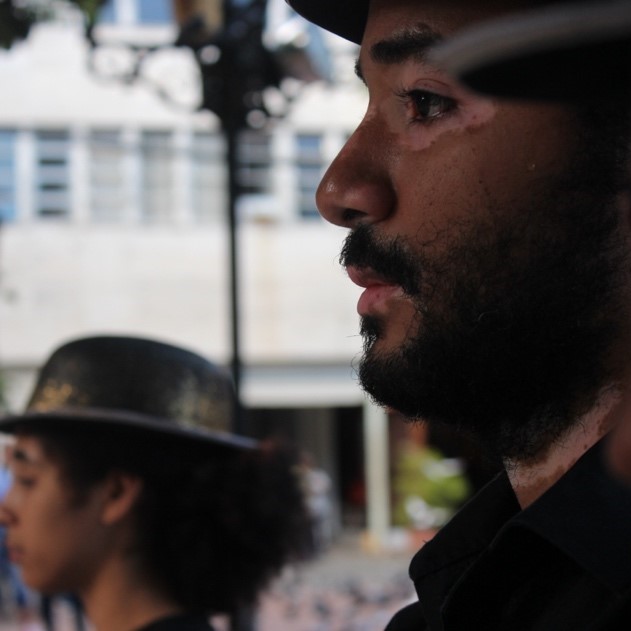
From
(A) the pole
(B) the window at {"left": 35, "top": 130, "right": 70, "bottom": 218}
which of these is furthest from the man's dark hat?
(B) the window at {"left": 35, "top": 130, "right": 70, "bottom": 218}

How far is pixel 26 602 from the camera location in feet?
35.1

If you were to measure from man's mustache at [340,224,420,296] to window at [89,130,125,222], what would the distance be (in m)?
15.1

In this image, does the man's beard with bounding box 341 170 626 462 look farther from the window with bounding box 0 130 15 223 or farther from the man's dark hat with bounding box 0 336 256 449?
the window with bounding box 0 130 15 223

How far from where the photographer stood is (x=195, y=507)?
2.86 metres

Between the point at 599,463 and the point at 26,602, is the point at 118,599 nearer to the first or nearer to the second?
the point at 599,463

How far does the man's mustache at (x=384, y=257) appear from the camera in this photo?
1.30m

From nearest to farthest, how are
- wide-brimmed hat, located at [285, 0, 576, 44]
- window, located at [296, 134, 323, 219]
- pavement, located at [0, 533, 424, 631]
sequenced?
wide-brimmed hat, located at [285, 0, 576, 44]
pavement, located at [0, 533, 424, 631]
window, located at [296, 134, 323, 219]

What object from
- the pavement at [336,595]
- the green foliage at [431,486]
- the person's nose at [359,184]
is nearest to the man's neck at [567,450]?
the person's nose at [359,184]

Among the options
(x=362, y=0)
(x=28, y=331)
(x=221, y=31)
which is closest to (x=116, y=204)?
(x=28, y=331)

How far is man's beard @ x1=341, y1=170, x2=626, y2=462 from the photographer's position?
4.03 feet

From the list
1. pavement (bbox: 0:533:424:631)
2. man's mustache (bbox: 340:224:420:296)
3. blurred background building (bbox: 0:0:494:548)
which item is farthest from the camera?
blurred background building (bbox: 0:0:494:548)

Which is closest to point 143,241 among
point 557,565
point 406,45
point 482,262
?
point 406,45

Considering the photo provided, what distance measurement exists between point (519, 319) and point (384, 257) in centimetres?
19

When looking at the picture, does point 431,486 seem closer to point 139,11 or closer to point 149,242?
point 149,242
